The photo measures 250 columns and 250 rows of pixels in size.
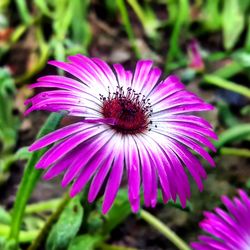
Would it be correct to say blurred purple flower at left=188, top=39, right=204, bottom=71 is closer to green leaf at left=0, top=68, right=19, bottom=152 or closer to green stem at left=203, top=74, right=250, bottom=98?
green stem at left=203, top=74, right=250, bottom=98

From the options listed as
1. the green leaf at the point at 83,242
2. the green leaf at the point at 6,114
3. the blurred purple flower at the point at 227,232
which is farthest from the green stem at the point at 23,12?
the blurred purple flower at the point at 227,232

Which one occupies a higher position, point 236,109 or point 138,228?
point 236,109

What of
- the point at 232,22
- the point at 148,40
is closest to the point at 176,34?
the point at 148,40

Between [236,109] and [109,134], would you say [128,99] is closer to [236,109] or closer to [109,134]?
[109,134]

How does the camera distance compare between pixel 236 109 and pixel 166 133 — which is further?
pixel 236 109

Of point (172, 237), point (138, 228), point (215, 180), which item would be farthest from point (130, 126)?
point (215, 180)
